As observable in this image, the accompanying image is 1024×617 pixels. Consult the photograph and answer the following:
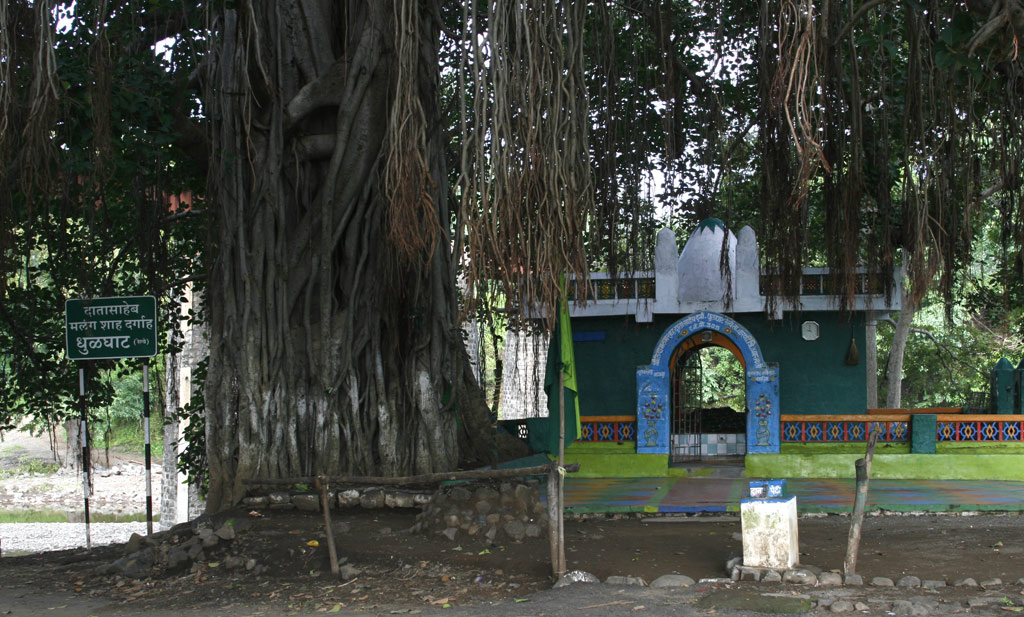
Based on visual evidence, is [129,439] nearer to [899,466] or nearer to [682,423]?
[682,423]

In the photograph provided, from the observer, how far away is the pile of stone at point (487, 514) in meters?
7.07

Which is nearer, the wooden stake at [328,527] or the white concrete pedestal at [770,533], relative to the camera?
the white concrete pedestal at [770,533]

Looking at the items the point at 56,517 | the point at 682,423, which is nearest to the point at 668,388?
the point at 682,423

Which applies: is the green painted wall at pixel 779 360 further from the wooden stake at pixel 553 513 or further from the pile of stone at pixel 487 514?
the wooden stake at pixel 553 513

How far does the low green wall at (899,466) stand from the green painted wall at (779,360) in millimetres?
947

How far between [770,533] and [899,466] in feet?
18.4

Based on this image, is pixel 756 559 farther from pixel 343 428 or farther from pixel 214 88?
pixel 214 88

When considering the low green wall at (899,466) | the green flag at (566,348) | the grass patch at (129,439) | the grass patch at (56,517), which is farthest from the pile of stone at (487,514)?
the grass patch at (129,439)

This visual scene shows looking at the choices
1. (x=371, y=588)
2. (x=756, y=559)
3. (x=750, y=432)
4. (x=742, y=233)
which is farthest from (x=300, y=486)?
(x=742, y=233)

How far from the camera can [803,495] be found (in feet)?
30.9

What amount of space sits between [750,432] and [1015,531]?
3717mm

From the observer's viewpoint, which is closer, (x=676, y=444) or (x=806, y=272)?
(x=806, y=272)

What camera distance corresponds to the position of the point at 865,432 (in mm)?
10773

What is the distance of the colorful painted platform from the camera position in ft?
28.6
